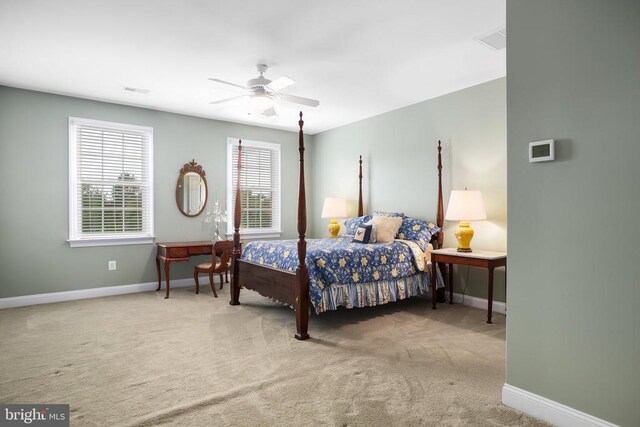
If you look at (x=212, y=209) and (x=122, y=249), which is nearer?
(x=122, y=249)

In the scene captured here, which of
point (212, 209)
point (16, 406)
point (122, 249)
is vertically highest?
point (212, 209)

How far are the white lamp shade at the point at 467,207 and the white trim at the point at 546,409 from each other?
2.15 m

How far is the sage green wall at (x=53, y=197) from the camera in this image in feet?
14.7

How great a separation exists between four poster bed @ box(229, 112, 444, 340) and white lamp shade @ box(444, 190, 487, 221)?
57 centimetres

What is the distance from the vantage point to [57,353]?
301 centimetres

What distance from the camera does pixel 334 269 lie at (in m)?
3.69

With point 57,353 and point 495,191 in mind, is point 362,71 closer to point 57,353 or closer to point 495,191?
point 495,191

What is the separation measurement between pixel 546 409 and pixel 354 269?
81.2 inches

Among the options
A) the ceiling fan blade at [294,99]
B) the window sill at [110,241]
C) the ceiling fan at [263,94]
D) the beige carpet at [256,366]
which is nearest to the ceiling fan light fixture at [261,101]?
the ceiling fan at [263,94]

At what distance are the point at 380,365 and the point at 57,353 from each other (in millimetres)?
→ 2541

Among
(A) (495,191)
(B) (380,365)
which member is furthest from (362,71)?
(B) (380,365)

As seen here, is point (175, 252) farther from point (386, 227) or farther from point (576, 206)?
point (576, 206)

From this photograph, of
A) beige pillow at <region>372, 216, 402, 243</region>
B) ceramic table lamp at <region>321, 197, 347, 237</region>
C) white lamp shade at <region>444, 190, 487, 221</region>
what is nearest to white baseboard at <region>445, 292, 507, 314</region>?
white lamp shade at <region>444, 190, 487, 221</region>

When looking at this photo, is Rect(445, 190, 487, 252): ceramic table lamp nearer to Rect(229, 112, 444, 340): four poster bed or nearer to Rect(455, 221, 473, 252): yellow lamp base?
Rect(455, 221, 473, 252): yellow lamp base
